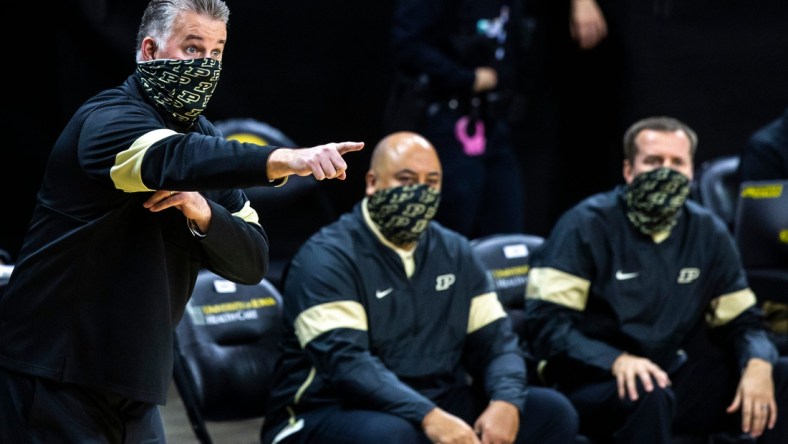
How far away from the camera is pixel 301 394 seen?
4113mm

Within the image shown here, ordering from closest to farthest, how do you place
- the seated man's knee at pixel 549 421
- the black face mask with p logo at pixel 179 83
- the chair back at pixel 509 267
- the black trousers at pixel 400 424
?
1. the black face mask with p logo at pixel 179 83
2. the black trousers at pixel 400 424
3. the seated man's knee at pixel 549 421
4. the chair back at pixel 509 267

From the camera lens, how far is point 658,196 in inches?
182

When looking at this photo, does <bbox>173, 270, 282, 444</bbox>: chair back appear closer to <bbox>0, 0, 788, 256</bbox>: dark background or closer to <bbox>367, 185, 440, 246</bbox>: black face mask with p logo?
<bbox>367, 185, 440, 246</bbox>: black face mask with p logo

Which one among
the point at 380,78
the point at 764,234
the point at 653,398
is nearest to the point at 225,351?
the point at 653,398

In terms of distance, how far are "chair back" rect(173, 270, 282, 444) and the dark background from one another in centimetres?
152

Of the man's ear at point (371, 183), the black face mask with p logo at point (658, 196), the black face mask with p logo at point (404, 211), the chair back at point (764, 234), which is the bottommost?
the chair back at point (764, 234)

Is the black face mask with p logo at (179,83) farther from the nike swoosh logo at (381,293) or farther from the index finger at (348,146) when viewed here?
the nike swoosh logo at (381,293)

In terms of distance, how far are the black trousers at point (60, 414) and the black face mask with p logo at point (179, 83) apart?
628mm

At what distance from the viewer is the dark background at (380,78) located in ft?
18.4

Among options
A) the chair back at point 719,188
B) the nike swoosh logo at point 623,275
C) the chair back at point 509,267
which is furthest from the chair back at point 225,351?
the chair back at point 719,188

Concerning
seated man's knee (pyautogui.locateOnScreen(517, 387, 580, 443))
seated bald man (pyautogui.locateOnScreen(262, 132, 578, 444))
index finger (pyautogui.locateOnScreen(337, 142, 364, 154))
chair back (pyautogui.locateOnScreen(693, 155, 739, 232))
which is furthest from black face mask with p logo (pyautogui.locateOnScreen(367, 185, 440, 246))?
chair back (pyautogui.locateOnScreen(693, 155, 739, 232))

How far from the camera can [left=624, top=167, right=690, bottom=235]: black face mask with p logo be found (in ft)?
15.2

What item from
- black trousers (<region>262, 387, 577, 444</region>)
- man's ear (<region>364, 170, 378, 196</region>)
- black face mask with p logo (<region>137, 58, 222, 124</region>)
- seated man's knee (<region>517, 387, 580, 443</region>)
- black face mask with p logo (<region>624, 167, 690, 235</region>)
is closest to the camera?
black face mask with p logo (<region>137, 58, 222, 124</region>)

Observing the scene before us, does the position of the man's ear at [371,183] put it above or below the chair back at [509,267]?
above
